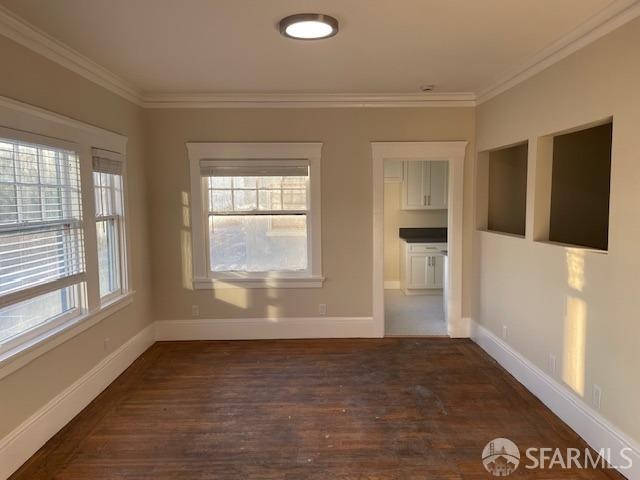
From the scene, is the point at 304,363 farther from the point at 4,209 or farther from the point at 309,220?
the point at 4,209

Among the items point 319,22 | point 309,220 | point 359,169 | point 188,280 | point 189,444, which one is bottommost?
point 189,444

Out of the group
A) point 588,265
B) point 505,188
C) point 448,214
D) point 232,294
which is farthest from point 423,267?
point 588,265

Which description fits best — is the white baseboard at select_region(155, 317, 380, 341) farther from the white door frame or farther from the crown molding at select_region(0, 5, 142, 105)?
the crown molding at select_region(0, 5, 142, 105)

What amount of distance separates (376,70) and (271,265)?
2.33 meters

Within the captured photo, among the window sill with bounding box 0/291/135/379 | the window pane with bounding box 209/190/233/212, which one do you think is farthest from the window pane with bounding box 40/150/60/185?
the window pane with bounding box 209/190/233/212

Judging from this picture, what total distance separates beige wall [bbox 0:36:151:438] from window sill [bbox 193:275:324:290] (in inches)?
26.1

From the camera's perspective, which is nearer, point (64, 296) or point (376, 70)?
point (64, 296)

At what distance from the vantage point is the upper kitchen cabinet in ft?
22.3

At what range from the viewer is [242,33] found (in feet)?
9.02

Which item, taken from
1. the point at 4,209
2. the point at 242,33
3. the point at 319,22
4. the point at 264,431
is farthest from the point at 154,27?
the point at 264,431

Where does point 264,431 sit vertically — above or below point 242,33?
below

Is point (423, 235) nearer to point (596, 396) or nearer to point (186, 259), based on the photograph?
point (186, 259)

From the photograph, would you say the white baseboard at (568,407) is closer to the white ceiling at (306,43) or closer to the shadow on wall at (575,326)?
the shadow on wall at (575,326)

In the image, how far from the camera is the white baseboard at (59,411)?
2.44 metres
